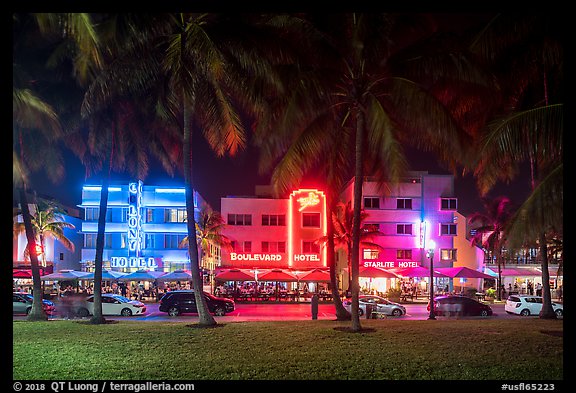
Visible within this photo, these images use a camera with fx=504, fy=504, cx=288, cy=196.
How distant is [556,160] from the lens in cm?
1397

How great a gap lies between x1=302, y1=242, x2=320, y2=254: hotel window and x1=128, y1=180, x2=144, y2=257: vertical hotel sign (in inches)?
654

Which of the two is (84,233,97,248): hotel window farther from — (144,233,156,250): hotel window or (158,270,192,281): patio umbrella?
(158,270,192,281): patio umbrella

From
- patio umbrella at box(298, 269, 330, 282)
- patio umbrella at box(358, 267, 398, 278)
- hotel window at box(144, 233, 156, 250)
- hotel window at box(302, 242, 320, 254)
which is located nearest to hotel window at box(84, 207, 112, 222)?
hotel window at box(144, 233, 156, 250)

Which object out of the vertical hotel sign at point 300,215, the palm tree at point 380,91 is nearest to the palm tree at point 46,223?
the vertical hotel sign at point 300,215

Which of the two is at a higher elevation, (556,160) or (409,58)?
(409,58)

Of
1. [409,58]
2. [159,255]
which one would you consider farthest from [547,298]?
[159,255]

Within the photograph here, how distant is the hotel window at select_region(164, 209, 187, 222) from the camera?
2067 inches

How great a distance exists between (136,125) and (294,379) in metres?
16.4

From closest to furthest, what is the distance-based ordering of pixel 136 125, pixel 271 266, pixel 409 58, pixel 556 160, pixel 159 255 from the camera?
pixel 556 160, pixel 409 58, pixel 136 125, pixel 271 266, pixel 159 255

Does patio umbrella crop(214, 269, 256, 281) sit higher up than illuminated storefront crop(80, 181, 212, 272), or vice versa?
illuminated storefront crop(80, 181, 212, 272)

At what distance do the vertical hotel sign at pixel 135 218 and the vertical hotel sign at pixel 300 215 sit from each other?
50.0ft

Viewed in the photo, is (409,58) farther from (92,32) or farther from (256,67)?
(92,32)

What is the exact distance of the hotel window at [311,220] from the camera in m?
48.3

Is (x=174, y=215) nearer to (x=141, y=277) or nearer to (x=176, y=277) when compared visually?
(x=141, y=277)
